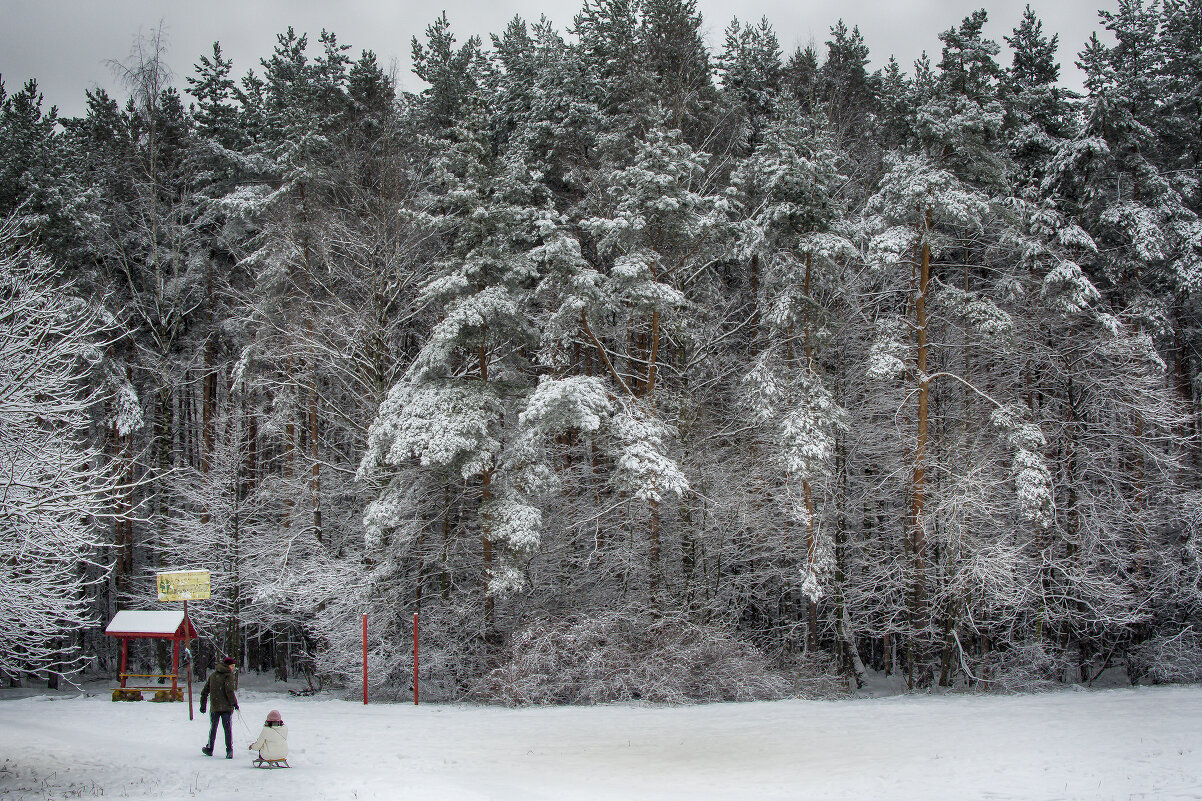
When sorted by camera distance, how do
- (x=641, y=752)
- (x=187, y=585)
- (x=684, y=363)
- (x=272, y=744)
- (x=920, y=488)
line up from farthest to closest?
1. (x=684, y=363)
2. (x=920, y=488)
3. (x=187, y=585)
4. (x=641, y=752)
5. (x=272, y=744)

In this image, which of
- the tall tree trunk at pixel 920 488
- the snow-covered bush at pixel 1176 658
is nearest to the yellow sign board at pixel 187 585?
the tall tree trunk at pixel 920 488

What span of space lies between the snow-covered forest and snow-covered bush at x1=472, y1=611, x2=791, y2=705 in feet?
0.29

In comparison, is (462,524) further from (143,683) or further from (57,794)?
(143,683)

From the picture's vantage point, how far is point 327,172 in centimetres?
2217

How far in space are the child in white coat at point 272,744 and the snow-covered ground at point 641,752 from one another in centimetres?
27

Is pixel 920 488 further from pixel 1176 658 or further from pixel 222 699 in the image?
pixel 222 699

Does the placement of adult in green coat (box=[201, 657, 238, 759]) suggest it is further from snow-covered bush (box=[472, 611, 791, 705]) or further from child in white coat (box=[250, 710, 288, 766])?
snow-covered bush (box=[472, 611, 791, 705])

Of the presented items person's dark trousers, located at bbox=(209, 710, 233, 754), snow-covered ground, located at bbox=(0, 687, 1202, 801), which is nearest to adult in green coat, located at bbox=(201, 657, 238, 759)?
person's dark trousers, located at bbox=(209, 710, 233, 754)

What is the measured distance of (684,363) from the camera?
2253 cm

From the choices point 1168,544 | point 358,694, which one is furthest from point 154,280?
point 1168,544

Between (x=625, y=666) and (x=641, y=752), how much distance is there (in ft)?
16.9

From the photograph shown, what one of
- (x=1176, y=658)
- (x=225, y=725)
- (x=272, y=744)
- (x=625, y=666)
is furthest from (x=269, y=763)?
(x=1176, y=658)

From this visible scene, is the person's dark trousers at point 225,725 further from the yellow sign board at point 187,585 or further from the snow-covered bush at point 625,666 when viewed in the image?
the snow-covered bush at point 625,666

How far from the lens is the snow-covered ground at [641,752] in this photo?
401 inches
